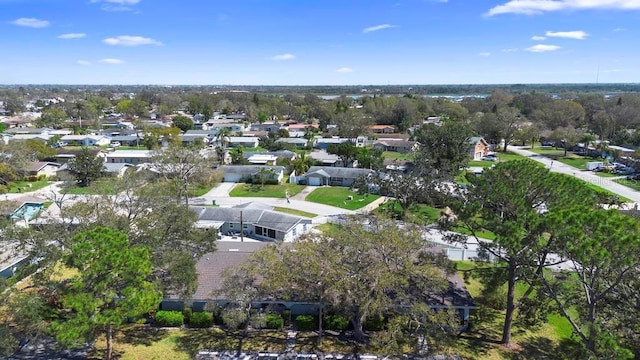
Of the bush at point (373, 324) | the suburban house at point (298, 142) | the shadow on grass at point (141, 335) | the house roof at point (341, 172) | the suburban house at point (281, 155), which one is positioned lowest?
the shadow on grass at point (141, 335)

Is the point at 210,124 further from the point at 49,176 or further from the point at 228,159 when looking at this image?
the point at 49,176

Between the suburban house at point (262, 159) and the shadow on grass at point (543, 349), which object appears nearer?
the shadow on grass at point (543, 349)

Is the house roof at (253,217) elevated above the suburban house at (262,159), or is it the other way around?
the suburban house at (262,159)

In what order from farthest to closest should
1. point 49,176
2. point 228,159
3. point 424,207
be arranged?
1. point 228,159
2. point 49,176
3. point 424,207

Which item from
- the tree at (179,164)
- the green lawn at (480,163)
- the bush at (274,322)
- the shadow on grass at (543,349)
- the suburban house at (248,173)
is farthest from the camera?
the green lawn at (480,163)

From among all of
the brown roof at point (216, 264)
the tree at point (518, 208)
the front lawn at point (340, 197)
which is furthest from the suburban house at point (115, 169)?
the tree at point (518, 208)

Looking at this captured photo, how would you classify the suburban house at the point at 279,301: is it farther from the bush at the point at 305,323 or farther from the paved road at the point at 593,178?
the paved road at the point at 593,178

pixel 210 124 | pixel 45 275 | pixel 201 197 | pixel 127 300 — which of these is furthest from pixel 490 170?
pixel 210 124
